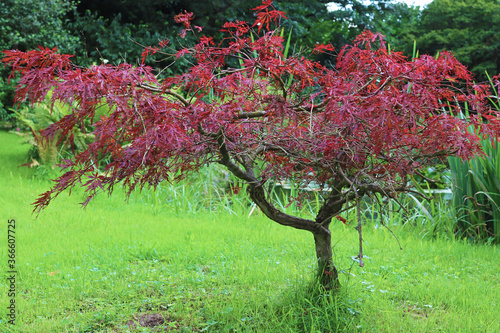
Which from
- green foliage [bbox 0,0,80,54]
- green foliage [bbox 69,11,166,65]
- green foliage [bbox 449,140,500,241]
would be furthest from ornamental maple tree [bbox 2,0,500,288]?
green foliage [bbox 69,11,166,65]

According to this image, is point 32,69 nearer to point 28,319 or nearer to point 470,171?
point 28,319

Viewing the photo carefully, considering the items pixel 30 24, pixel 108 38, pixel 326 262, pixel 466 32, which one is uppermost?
pixel 466 32

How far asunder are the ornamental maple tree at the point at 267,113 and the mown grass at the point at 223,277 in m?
0.38

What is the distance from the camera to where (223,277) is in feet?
10.6

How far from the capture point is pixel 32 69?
1.71m

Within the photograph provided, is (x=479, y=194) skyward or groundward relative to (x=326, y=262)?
skyward

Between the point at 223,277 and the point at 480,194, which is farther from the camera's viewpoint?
the point at 480,194

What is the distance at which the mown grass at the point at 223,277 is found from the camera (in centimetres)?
262

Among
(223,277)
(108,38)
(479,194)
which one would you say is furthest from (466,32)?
(223,277)

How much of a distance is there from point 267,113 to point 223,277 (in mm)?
1629

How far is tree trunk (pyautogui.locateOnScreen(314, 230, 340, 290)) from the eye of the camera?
2641 millimetres

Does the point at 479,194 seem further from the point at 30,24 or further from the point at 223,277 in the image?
the point at 30,24

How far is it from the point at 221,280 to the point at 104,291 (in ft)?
2.66

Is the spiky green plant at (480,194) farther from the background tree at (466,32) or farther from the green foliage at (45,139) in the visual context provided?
the background tree at (466,32)
